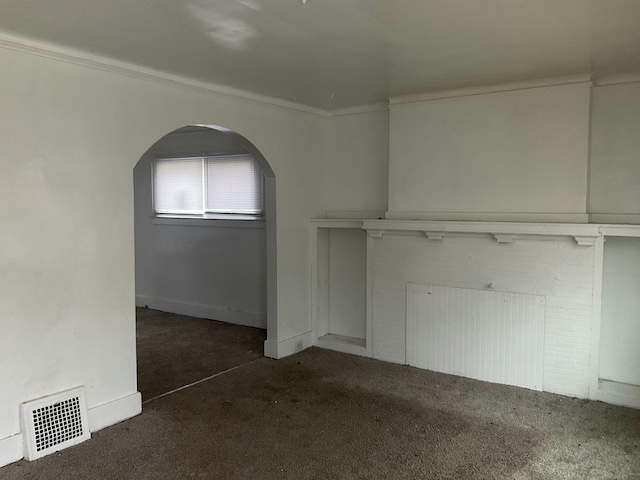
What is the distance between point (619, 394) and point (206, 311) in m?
4.63

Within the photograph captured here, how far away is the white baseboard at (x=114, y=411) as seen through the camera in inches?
132

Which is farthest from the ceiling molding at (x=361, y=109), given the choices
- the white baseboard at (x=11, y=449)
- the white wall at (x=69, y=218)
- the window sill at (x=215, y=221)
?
the white baseboard at (x=11, y=449)

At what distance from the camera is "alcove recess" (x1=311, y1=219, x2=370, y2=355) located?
5.18 meters

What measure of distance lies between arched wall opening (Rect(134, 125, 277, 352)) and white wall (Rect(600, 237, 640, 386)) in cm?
336

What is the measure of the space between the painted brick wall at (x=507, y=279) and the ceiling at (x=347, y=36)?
134 centimetres

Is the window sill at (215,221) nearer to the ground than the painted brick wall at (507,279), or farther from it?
farther from it

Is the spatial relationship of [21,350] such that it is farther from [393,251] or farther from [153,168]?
[153,168]

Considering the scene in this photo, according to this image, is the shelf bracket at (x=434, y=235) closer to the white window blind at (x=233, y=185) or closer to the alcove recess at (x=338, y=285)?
the alcove recess at (x=338, y=285)

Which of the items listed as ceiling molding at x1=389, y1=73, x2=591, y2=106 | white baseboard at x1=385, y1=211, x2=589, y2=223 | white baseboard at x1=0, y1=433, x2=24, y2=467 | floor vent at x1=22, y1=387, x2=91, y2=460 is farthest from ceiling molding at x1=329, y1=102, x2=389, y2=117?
white baseboard at x1=0, y1=433, x2=24, y2=467

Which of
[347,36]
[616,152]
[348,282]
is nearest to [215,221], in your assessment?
[348,282]

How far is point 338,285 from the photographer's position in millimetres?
5367

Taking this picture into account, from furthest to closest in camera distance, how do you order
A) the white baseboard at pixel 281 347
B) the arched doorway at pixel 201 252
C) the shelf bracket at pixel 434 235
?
the arched doorway at pixel 201 252 < the white baseboard at pixel 281 347 < the shelf bracket at pixel 434 235

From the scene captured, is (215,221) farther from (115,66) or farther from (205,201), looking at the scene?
(115,66)

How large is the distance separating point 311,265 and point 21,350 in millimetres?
2836
